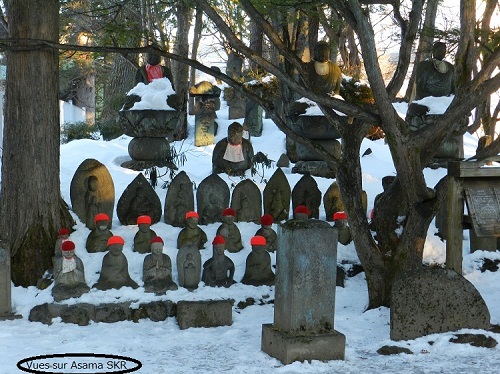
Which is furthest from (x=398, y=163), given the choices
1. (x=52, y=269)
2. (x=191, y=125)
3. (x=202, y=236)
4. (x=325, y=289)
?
(x=191, y=125)

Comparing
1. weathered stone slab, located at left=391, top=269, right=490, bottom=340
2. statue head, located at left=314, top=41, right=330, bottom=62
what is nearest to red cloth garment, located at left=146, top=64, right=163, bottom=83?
statue head, located at left=314, top=41, right=330, bottom=62

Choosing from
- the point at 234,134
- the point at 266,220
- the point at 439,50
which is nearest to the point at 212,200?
the point at 266,220

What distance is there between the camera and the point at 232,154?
965 centimetres

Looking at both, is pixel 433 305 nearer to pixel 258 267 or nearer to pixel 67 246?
pixel 258 267

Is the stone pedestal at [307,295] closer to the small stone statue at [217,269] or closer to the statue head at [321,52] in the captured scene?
the small stone statue at [217,269]

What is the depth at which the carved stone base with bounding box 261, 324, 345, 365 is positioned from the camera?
17.5 ft

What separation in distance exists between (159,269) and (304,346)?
206 cm

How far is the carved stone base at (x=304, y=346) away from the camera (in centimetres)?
534

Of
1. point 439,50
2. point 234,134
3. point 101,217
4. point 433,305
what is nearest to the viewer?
point 433,305

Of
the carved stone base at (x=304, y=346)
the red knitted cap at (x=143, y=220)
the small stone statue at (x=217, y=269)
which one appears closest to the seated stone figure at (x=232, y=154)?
the red knitted cap at (x=143, y=220)

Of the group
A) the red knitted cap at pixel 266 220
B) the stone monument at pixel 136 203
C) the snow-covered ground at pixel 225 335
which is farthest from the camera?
the stone monument at pixel 136 203

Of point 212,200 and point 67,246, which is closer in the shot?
point 67,246

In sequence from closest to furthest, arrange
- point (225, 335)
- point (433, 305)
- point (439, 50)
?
point (433, 305)
point (225, 335)
point (439, 50)

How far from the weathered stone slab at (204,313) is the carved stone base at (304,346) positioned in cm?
105
